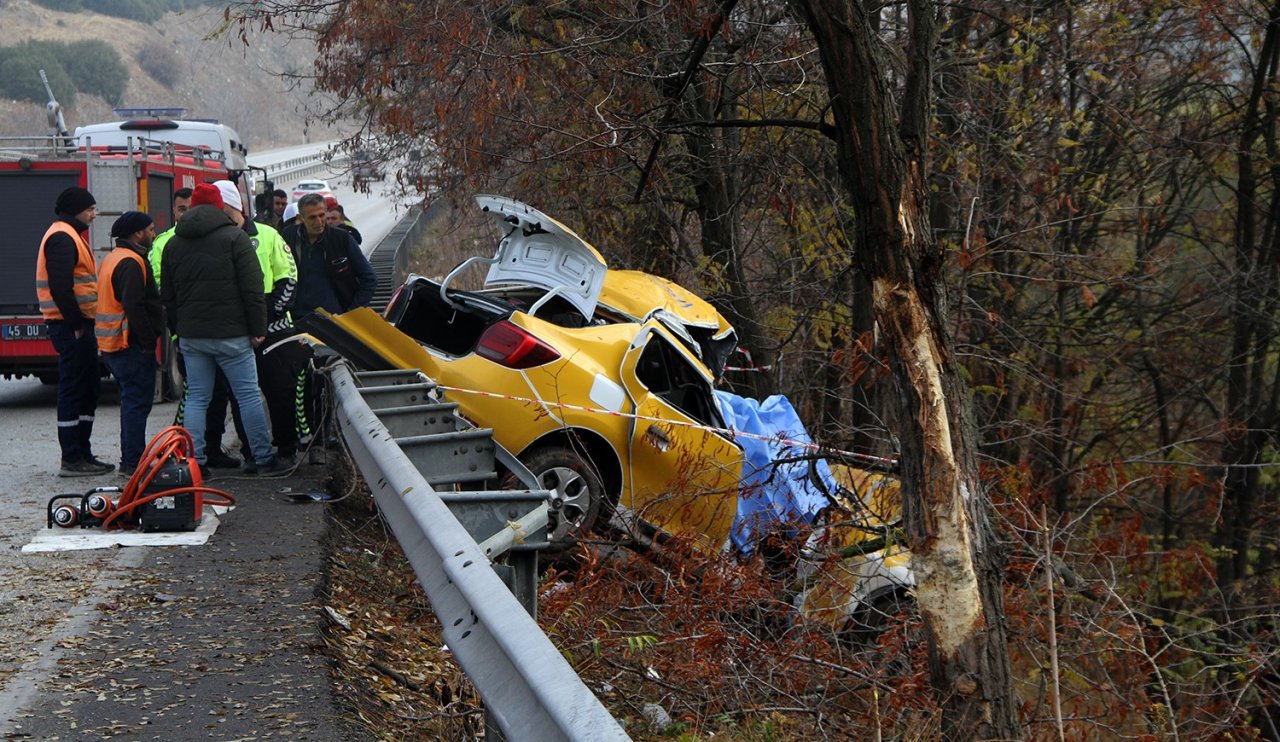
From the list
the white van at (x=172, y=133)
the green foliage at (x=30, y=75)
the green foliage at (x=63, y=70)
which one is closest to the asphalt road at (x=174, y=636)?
the white van at (x=172, y=133)

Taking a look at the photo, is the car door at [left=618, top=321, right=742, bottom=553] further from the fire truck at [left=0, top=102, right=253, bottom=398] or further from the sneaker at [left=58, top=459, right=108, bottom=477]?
the fire truck at [left=0, top=102, right=253, bottom=398]

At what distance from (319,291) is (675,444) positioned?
12.2ft

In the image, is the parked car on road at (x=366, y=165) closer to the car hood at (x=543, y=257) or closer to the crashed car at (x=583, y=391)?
the car hood at (x=543, y=257)

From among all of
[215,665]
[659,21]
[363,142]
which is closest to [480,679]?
[215,665]

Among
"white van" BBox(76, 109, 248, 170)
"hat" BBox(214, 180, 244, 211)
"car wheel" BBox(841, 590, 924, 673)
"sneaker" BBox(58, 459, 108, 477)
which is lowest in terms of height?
"sneaker" BBox(58, 459, 108, 477)

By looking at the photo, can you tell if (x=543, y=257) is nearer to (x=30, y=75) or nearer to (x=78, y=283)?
(x=78, y=283)

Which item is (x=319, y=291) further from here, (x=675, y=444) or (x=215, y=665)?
(x=215, y=665)

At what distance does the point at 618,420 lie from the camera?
8.30 m

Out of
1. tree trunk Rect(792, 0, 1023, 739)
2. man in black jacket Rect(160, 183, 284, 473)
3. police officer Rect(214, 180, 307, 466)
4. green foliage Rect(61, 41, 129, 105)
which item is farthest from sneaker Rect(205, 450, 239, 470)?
green foliage Rect(61, 41, 129, 105)

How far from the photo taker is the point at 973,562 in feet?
17.0

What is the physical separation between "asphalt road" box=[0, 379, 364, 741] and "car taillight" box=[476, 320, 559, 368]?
136 centimetres

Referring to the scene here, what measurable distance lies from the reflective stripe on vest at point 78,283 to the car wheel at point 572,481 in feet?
12.8

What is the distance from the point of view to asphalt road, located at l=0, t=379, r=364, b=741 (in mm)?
4410

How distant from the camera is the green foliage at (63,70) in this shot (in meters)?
64.2
